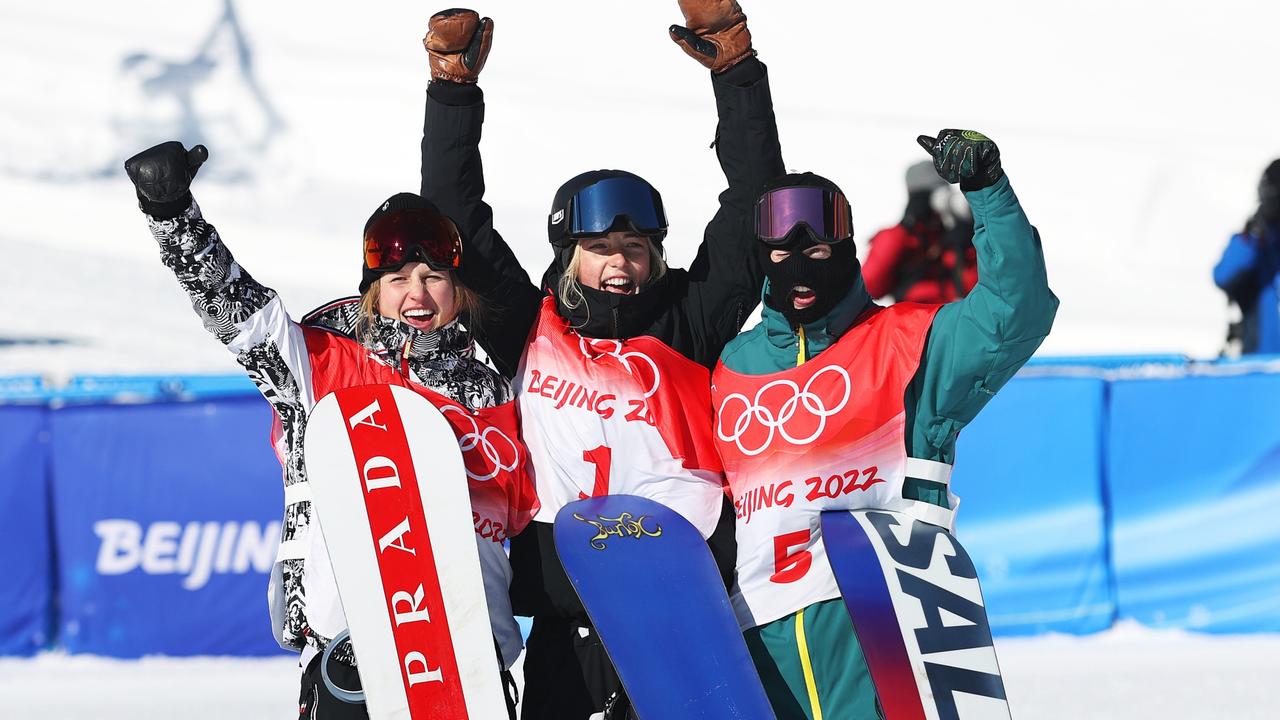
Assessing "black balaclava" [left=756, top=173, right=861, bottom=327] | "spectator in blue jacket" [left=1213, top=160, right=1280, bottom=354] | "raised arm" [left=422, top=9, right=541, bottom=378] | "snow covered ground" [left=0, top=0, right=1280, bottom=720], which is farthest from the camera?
"snow covered ground" [left=0, top=0, right=1280, bottom=720]

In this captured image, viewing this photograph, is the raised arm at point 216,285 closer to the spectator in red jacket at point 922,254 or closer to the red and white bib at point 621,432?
the red and white bib at point 621,432

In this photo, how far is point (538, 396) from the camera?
3.02m

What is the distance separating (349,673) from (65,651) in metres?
3.06

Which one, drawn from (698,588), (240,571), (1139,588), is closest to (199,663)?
(240,571)

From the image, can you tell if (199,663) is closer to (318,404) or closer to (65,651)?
(65,651)

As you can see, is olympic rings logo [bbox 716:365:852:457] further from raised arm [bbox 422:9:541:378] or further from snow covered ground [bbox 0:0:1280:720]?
snow covered ground [bbox 0:0:1280:720]

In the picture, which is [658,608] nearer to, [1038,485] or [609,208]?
[609,208]

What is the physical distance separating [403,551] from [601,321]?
653 mm

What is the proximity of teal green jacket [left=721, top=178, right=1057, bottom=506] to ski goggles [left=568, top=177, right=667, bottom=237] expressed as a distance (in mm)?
340

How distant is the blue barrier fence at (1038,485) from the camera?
212 inches

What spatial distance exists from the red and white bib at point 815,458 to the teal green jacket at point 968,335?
0.12ft

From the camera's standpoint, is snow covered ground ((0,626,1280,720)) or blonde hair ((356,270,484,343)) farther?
snow covered ground ((0,626,1280,720))

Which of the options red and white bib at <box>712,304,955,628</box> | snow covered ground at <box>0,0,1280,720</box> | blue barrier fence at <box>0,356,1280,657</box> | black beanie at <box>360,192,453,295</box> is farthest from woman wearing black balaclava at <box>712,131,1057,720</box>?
snow covered ground at <box>0,0,1280,720</box>

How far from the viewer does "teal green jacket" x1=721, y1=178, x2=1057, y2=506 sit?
8.69ft
